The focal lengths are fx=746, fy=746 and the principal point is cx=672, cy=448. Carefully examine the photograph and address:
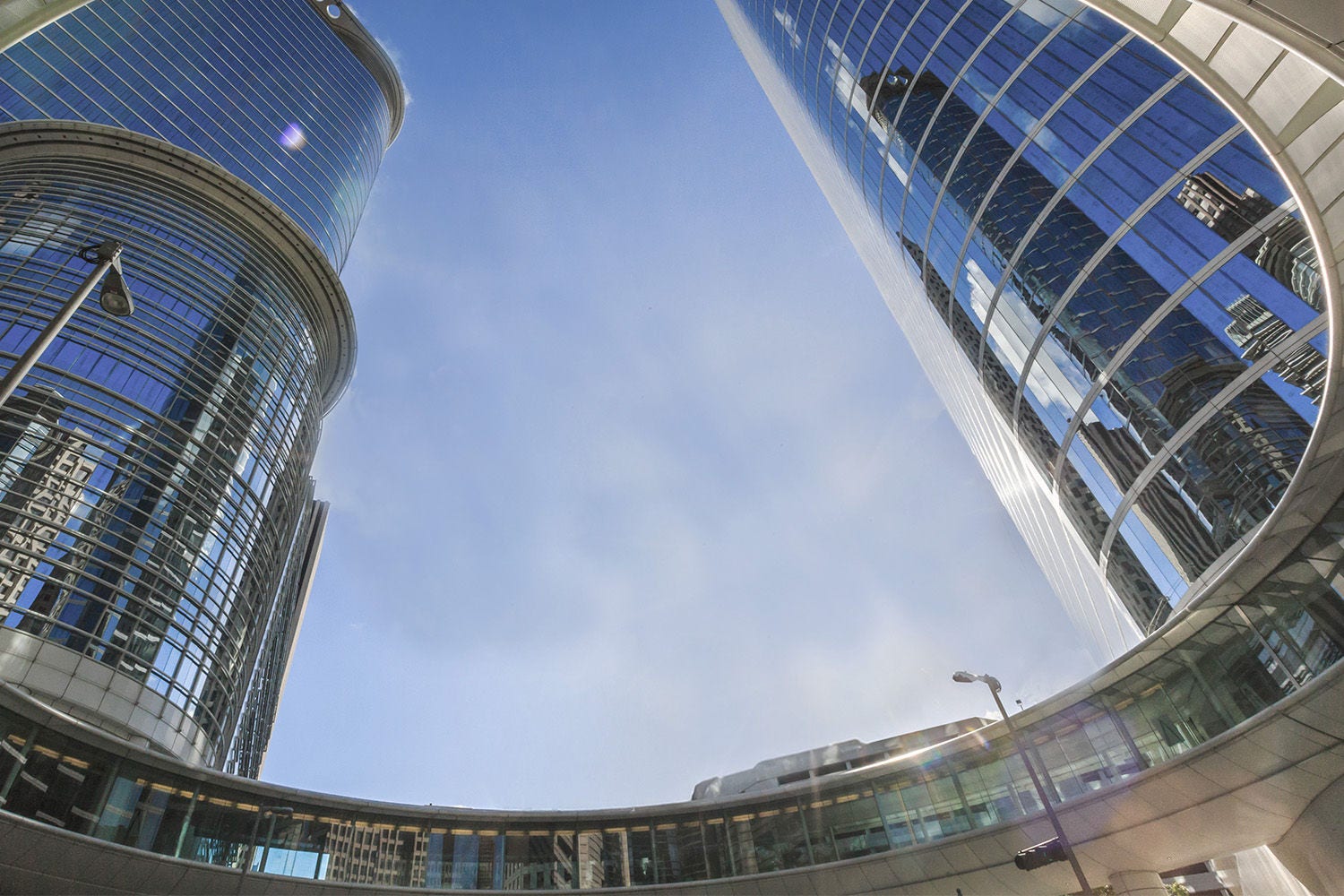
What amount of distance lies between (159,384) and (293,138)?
53782 millimetres

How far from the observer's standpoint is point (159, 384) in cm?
4294

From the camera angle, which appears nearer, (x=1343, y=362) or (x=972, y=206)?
A: (x=1343, y=362)

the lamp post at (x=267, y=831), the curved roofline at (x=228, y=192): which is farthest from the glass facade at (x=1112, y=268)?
the curved roofline at (x=228, y=192)

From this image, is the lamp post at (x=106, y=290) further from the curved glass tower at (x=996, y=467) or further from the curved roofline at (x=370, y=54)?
the curved roofline at (x=370, y=54)

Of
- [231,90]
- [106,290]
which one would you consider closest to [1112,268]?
[106,290]

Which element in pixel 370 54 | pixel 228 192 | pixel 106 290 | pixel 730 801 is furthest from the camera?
pixel 370 54

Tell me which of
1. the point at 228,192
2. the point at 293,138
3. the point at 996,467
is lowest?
the point at 996,467

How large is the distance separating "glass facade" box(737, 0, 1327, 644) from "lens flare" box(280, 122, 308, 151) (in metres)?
66.0

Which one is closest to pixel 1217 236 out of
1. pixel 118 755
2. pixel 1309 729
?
pixel 1309 729

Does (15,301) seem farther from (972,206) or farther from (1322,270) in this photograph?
(1322,270)

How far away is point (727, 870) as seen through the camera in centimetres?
2969

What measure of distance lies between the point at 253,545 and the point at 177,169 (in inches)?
1270

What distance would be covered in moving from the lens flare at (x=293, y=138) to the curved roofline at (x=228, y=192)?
2395 cm

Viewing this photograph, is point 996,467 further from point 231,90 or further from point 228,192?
point 231,90
